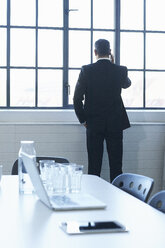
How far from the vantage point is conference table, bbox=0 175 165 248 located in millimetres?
1660

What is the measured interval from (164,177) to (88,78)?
4.94 feet

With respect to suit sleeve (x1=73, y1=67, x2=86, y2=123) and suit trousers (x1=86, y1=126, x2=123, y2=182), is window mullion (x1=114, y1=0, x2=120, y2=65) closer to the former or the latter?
suit sleeve (x1=73, y1=67, x2=86, y2=123)

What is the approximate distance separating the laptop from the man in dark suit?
2.92 meters

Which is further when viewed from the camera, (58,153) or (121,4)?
(121,4)

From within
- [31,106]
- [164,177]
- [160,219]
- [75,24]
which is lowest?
[164,177]

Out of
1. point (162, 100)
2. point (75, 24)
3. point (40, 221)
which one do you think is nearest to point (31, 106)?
point (75, 24)

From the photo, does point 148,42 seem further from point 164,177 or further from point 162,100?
point 164,177

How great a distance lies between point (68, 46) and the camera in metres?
6.01

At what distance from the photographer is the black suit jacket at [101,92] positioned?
5.27 meters

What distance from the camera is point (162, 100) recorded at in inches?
246

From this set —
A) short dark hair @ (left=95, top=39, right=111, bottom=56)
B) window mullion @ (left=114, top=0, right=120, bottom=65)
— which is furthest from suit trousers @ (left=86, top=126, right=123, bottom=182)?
window mullion @ (left=114, top=0, right=120, bottom=65)

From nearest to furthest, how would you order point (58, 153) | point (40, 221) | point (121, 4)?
point (40, 221) < point (58, 153) < point (121, 4)

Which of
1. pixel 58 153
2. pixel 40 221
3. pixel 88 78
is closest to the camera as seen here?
pixel 40 221

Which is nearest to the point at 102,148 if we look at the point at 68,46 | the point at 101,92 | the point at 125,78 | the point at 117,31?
the point at 101,92
